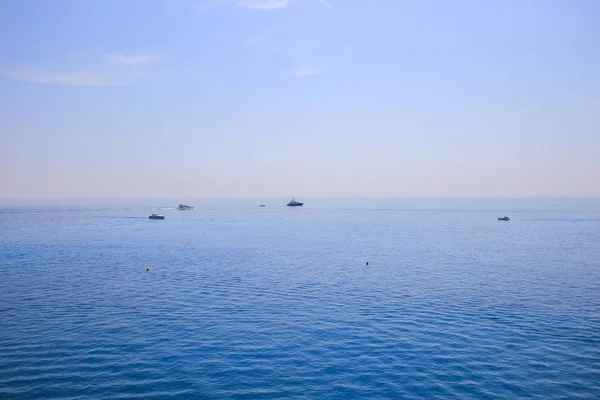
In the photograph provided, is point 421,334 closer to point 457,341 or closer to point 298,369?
point 457,341

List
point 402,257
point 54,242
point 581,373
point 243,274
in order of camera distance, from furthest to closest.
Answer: point 54,242 → point 402,257 → point 243,274 → point 581,373

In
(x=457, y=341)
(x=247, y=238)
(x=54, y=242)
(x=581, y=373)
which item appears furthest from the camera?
(x=247, y=238)

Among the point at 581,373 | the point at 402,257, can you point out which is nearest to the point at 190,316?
the point at 581,373

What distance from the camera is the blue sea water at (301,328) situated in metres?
27.7

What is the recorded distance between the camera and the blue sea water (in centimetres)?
2773

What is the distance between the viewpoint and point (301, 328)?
3872 centimetres

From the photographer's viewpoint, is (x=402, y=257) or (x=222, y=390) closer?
(x=222, y=390)

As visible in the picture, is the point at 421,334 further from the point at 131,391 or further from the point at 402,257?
the point at 402,257

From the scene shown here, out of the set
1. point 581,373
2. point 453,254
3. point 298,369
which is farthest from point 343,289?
point 453,254

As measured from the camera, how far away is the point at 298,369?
30.1 m

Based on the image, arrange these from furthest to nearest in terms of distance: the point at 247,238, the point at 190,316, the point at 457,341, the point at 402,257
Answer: the point at 247,238, the point at 402,257, the point at 190,316, the point at 457,341

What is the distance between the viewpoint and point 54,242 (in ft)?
343

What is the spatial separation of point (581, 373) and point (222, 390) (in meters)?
25.1

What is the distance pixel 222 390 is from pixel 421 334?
18.9m
